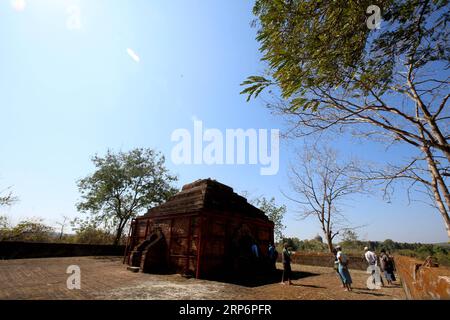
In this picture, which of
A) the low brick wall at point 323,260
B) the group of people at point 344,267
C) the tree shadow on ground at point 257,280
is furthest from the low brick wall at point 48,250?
the group of people at point 344,267

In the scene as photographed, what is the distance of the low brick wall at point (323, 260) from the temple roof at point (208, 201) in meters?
8.91

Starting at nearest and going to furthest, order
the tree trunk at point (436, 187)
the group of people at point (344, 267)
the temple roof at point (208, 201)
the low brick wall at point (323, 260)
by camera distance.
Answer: the tree trunk at point (436, 187)
the group of people at point (344, 267)
the temple roof at point (208, 201)
the low brick wall at point (323, 260)

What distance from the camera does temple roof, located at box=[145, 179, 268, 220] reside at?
14023 millimetres

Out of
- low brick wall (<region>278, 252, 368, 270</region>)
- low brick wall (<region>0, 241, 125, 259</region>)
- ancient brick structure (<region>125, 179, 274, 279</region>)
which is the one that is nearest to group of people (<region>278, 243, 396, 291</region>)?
ancient brick structure (<region>125, 179, 274, 279</region>)

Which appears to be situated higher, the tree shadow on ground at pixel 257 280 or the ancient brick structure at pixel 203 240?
the ancient brick structure at pixel 203 240

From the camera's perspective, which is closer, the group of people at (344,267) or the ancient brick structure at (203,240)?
the group of people at (344,267)

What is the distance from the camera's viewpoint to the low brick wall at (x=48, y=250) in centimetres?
1956

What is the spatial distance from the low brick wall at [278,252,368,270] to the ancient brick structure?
29.0 feet

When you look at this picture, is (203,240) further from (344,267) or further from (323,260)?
(323,260)

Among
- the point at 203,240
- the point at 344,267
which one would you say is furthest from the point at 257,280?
the point at 344,267

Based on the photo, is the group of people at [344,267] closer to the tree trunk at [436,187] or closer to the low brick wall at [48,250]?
the tree trunk at [436,187]

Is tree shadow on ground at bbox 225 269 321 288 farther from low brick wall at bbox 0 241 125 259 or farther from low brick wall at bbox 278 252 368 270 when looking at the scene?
low brick wall at bbox 0 241 125 259
